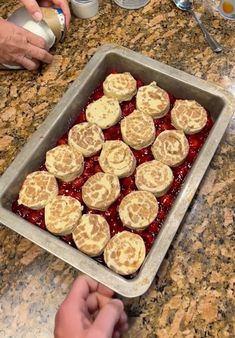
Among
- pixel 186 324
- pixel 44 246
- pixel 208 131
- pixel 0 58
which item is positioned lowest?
pixel 186 324

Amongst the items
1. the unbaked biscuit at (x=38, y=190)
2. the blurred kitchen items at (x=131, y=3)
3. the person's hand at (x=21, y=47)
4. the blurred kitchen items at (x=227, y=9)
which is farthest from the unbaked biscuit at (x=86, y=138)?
the blurred kitchen items at (x=227, y=9)

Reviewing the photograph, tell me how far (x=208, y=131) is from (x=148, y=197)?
33cm

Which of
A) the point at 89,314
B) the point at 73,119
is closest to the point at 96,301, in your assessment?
the point at 89,314

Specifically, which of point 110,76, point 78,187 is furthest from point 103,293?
point 110,76

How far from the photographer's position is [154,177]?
120 cm

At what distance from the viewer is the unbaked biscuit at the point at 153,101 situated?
1.33 meters

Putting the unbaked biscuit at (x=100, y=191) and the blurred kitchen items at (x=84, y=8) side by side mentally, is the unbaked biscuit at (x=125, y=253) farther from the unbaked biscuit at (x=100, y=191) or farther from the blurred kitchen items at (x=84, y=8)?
the blurred kitchen items at (x=84, y=8)

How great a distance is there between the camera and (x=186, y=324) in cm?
107

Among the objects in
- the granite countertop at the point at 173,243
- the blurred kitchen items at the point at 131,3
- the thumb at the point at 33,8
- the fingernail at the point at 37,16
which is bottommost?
the granite countertop at the point at 173,243

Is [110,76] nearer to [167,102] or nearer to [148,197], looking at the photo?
[167,102]

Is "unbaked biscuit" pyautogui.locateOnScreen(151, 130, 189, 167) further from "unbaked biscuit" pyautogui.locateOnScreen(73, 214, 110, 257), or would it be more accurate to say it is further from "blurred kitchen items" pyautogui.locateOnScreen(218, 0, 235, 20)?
"blurred kitchen items" pyautogui.locateOnScreen(218, 0, 235, 20)

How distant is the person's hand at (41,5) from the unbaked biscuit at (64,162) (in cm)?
49

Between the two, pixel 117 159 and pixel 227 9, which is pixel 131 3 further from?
pixel 117 159

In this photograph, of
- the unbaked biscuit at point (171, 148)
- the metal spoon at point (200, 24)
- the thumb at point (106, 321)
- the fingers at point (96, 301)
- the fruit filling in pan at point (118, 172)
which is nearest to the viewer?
the thumb at point (106, 321)
